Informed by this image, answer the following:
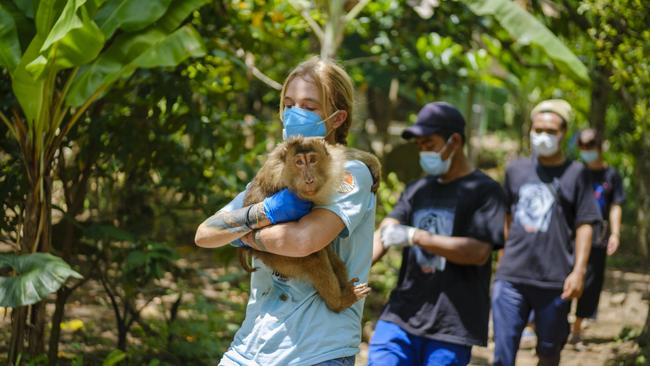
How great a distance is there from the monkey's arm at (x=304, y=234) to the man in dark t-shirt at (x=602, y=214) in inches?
202

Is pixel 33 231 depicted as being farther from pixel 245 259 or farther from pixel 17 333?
pixel 245 259

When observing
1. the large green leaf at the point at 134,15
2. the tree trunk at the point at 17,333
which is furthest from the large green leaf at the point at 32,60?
the tree trunk at the point at 17,333

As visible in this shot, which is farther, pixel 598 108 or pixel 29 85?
pixel 598 108

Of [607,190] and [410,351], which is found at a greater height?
[607,190]

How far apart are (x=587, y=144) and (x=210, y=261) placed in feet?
15.1

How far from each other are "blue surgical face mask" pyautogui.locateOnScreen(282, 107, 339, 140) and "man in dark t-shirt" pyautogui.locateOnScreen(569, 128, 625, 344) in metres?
5.00

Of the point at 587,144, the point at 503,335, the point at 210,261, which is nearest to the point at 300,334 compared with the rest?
the point at 503,335

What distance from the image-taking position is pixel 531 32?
5.83 meters

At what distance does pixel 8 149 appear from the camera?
17.5 ft

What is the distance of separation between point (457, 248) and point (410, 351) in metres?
0.53

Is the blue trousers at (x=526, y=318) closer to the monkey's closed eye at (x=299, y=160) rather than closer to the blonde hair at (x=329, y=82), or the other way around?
the blonde hair at (x=329, y=82)

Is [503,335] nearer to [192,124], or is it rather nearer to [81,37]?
[192,124]


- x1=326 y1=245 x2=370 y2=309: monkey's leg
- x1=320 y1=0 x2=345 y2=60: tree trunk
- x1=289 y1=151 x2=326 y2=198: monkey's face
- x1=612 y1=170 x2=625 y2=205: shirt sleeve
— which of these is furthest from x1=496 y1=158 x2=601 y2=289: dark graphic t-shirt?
x1=612 y1=170 x2=625 y2=205: shirt sleeve

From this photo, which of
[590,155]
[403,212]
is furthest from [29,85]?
[590,155]
